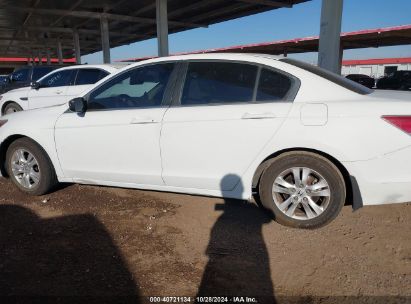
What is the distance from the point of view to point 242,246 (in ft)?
10.5

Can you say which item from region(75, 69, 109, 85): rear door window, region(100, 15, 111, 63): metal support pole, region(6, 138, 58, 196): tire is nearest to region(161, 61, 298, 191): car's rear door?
region(6, 138, 58, 196): tire

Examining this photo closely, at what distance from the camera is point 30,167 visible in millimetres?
4371

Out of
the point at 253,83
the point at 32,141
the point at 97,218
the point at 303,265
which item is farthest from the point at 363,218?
the point at 32,141

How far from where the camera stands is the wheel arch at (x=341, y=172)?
126 inches

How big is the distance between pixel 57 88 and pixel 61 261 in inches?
277

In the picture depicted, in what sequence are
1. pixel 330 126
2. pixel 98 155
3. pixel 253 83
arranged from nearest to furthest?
1. pixel 330 126
2. pixel 253 83
3. pixel 98 155

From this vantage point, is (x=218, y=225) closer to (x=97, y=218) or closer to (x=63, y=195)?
(x=97, y=218)

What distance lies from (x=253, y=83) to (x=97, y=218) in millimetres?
2152

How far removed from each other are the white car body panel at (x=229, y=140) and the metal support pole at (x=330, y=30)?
20.2 ft

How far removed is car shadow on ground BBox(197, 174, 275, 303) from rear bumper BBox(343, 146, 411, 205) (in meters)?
0.95

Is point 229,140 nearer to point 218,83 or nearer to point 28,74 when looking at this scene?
point 218,83

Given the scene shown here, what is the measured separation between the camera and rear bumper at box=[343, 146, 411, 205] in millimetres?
3031

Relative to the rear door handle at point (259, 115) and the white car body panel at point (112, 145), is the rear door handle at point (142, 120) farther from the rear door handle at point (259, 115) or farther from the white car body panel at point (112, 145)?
the rear door handle at point (259, 115)

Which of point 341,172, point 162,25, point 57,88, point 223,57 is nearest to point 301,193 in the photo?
point 341,172
